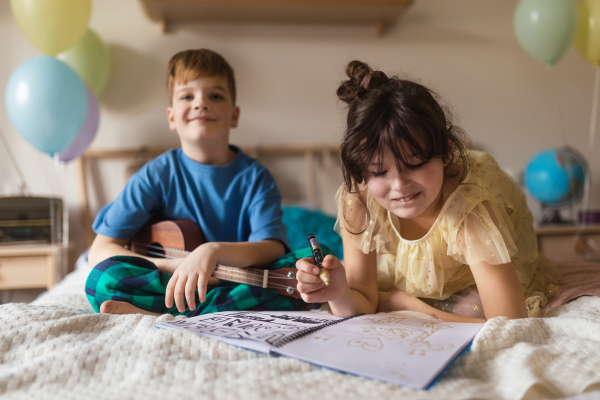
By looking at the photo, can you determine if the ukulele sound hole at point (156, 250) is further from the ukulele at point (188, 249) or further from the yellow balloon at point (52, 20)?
the yellow balloon at point (52, 20)

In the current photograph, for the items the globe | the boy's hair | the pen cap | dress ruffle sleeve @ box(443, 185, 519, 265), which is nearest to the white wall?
the globe

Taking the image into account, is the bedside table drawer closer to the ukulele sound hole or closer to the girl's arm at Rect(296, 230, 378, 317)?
the ukulele sound hole

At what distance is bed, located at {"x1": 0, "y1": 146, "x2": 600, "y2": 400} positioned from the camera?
44cm

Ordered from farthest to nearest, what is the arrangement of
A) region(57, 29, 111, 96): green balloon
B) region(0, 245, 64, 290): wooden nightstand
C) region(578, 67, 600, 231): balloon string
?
1. region(578, 67, 600, 231): balloon string
2. region(57, 29, 111, 96): green balloon
3. region(0, 245, 64, 290): wooden nightstand

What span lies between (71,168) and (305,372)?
2.03 meters

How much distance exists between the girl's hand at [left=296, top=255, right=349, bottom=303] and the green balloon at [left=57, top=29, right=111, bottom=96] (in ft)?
5.56

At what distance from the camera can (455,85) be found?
2.38m

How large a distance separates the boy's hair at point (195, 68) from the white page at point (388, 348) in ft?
2.56

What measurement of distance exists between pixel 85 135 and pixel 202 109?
97cm

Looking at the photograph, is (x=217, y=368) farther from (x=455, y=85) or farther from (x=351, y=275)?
(x=455, y=85)

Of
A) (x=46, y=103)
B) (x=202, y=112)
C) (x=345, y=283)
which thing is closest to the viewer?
(x=345, y=283)

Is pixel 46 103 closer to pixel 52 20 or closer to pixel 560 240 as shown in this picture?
pixel 52 20

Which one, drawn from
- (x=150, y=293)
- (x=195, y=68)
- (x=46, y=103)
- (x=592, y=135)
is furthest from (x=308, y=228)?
(x=592, y=135)

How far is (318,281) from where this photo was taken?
678mm
